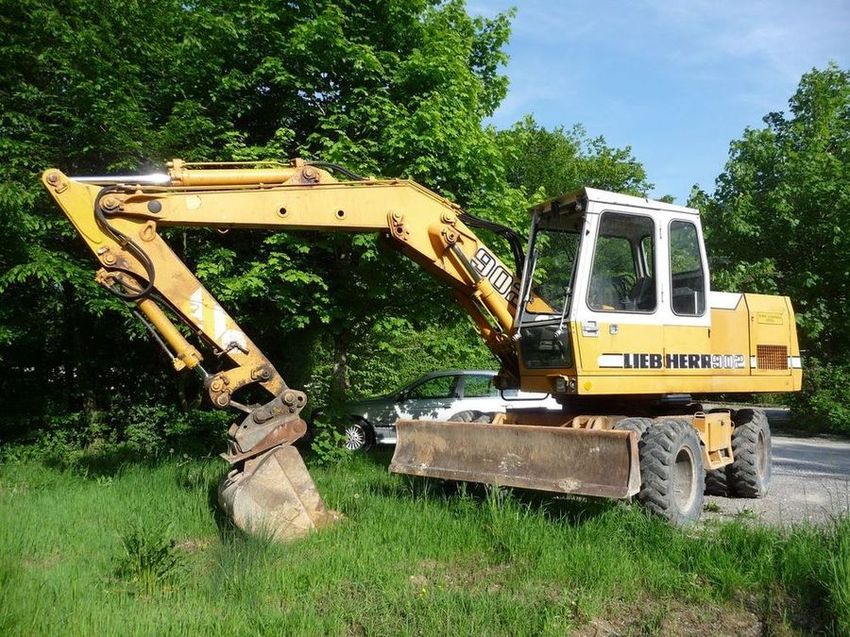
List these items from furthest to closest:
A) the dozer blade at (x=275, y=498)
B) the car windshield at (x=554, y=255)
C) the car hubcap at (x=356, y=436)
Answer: the car hubcap at (x=356, y=436)
the car windshield at (x=554, y=255)
the dozer blade at (x=275, y=498)

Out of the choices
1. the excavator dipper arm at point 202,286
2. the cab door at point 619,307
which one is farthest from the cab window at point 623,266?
the excavator dipper arm at point 202,286

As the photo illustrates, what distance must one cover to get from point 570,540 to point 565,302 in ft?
7.49

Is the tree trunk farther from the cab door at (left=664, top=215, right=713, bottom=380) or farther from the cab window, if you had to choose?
the cab door at (left=664, top=215, right=713, bottom=380)

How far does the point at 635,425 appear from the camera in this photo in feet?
21.7

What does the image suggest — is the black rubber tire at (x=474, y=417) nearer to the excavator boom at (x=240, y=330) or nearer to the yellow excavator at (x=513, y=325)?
the yellow excavator at (x=513, y=325)

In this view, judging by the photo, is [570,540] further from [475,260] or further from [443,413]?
[443,413]

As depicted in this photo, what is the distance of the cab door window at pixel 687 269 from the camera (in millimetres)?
7410

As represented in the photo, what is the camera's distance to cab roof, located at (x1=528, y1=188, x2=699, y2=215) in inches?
270

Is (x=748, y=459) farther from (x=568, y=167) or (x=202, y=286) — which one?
(x=568, y=167)

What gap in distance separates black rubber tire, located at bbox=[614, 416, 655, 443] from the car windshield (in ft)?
4.05

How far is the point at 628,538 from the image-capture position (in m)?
5.61

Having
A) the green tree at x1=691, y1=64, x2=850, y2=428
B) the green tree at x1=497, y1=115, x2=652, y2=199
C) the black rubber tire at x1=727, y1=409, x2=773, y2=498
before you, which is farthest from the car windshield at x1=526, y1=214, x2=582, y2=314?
the green tree at x1=497, y1=115, x2=652, y2=199

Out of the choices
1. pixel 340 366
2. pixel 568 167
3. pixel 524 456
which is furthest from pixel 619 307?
pixel 568 167

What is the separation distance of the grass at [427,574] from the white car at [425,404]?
608 centimetres
